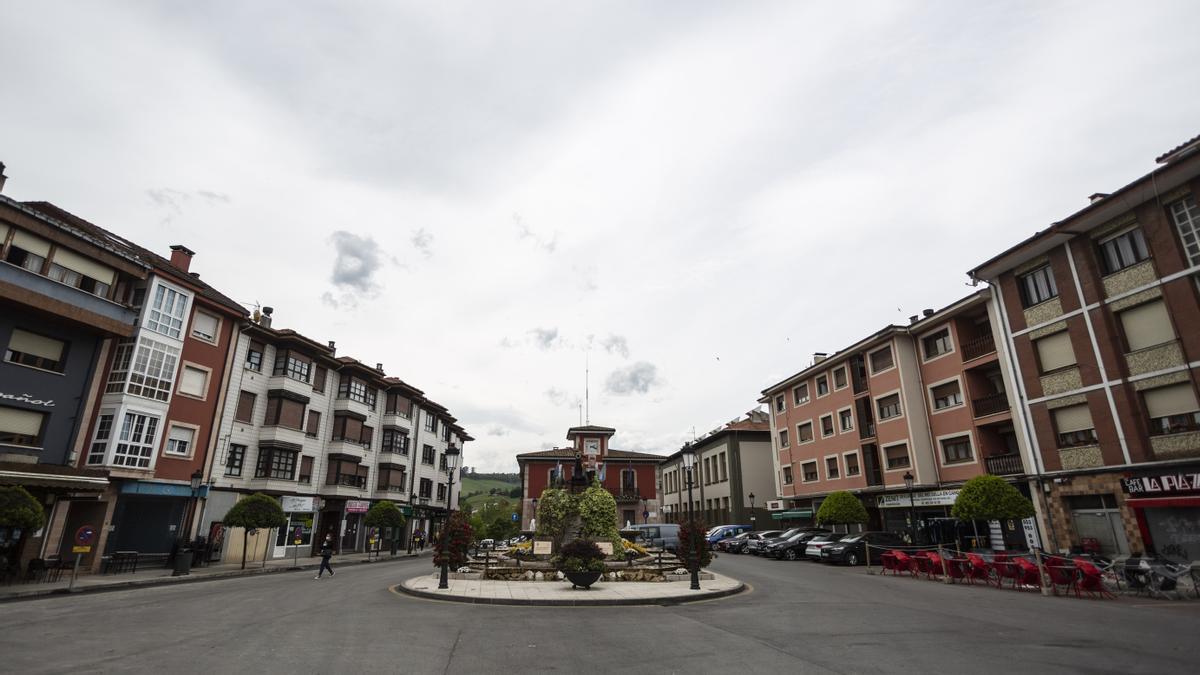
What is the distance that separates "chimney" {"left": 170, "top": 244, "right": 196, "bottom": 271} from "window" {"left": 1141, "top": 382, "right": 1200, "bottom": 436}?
42583mm

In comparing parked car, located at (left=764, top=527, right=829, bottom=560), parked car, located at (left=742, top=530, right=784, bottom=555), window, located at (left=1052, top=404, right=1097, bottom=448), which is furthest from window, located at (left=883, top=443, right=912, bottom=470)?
window, located at (left=1052, top=404, right=1097, bottom=448)

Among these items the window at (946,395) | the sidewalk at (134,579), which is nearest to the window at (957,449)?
the window at (946,395)

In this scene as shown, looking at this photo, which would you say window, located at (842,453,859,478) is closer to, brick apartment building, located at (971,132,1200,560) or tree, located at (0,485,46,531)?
brick apartment building, located at (971,132,1200,560)

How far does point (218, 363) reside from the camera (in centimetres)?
2859

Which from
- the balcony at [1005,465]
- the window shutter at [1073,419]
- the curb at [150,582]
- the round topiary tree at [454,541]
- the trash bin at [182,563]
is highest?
the window shutter at [1073,419]

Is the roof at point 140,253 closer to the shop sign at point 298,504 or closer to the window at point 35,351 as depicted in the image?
the window at point 35,351

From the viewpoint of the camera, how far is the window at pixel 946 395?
98.2 ft

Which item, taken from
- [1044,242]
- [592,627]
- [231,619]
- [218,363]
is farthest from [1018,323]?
[218,363]

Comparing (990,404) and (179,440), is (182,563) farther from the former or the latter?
(990,404)

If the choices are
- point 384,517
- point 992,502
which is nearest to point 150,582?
point 384,517

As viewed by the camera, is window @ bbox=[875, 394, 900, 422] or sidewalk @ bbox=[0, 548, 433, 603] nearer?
sidewalk @ bbox=[0, 548, 433, 603]

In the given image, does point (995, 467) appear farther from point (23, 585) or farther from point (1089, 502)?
point (23, 585)

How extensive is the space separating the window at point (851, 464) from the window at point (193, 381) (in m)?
37.2

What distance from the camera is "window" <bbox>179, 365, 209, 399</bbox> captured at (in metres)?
26.6
